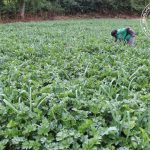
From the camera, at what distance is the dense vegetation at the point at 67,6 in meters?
28.4

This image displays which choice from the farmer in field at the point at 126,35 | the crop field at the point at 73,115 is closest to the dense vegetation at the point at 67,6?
the farmer in field at the point at 126,35

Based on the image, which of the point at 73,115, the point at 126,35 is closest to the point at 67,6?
the point at 126,35

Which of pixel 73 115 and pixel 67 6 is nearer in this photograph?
pixel 73 115

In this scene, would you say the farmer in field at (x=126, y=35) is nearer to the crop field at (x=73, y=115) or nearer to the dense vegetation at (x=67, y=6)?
the crop field at (x=73, y=115)

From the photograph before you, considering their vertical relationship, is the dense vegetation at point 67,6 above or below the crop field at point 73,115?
below

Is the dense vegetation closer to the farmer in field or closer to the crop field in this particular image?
the farmer in field

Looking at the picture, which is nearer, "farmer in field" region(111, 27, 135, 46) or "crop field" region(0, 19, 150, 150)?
"crop field" region(0, 19, 150, 150)

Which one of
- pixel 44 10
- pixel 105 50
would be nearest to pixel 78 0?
pixel 44 10

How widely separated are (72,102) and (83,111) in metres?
0.27

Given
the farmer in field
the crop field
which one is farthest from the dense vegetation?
the crop field

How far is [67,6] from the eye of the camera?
32.4 metres

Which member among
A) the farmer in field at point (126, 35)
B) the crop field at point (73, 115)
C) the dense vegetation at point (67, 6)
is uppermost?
the crop field at point (73, 115)

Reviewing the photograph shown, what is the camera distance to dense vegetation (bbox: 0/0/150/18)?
2838cm

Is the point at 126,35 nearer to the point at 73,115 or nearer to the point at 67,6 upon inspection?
the point at 73,115
